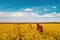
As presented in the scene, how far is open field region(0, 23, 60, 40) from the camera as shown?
1501mm

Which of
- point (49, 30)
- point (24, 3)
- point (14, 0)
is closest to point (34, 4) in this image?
point (24, 3)

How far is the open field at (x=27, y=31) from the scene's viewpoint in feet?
4.92

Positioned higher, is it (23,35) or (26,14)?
(26,14)

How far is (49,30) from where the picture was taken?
1.54 m

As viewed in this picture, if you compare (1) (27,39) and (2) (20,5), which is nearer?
(1) (27,39)

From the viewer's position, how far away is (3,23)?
158 cm

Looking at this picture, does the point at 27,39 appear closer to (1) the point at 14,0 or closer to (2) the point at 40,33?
(2) the point at 40,33

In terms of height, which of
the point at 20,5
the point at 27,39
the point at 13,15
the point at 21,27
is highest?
the point at 20,5

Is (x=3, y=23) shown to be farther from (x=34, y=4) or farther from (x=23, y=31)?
(x=34, y=4)

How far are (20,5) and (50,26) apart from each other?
0.40 metres

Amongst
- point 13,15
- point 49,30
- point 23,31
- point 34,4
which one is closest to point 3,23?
point 13,15

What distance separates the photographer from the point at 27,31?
5.04 feet

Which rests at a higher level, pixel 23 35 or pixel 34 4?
pixel 34 4

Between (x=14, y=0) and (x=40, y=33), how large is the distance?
1.53 feet
